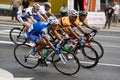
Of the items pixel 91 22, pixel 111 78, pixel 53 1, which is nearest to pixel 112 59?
pixel 111 78

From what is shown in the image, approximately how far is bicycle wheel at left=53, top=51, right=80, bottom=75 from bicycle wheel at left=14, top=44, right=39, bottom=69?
77cm

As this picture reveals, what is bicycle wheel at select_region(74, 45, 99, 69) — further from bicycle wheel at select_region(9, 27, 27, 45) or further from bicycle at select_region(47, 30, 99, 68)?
bicycle wheel at select_region(9, 27, 27, 45)

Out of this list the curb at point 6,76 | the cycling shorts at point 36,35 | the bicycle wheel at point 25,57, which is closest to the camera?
the curb at point 6,76

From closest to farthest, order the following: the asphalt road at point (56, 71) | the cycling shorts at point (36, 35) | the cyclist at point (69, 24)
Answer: the asphalt road at point (56, 71)
the cycling shorts at point (36, 35)
the cyclist at point (69, 24)

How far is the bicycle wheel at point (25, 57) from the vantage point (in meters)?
12.1

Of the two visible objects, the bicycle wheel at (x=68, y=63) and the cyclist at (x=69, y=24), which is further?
the cyclist at (x=69, y=24)

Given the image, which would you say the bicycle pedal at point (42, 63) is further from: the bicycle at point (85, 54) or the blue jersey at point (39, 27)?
the bicycle at point (85, 54)

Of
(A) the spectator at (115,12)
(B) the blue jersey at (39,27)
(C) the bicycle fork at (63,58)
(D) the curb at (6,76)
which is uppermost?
(B) the blue jersey at (39,27)

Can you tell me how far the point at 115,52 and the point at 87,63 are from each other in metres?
3.65

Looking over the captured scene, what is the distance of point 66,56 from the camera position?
37.3 feet

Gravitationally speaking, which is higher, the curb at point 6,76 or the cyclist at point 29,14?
the cyclist at point 29,14

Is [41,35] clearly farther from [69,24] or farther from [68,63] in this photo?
[69,24]

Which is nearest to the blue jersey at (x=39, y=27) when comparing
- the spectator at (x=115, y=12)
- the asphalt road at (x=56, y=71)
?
the asphalt road at (x=56, y=71)

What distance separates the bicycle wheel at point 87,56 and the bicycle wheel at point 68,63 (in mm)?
1106
